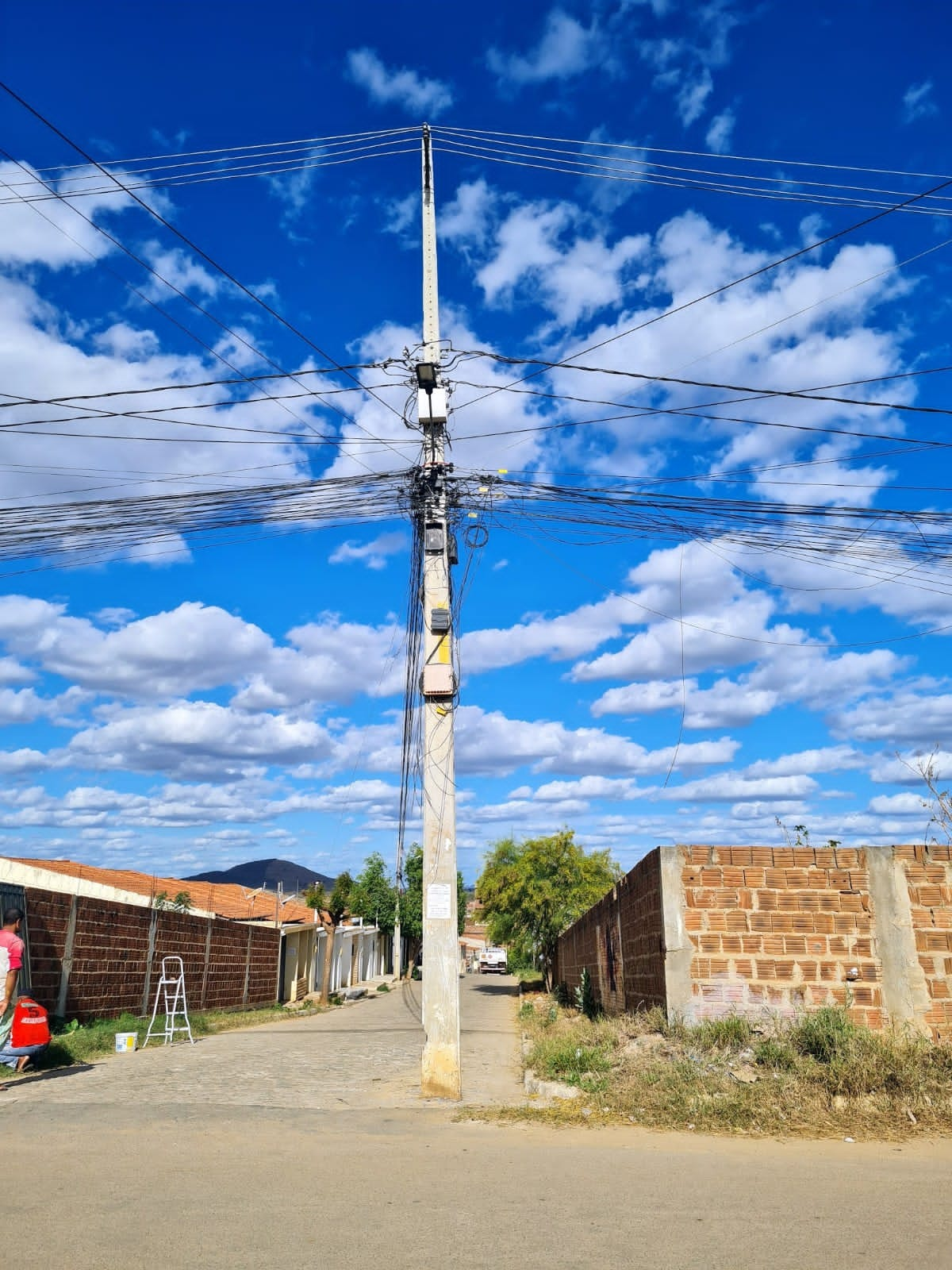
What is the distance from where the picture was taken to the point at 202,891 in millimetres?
39594

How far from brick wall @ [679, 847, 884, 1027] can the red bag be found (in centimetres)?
694

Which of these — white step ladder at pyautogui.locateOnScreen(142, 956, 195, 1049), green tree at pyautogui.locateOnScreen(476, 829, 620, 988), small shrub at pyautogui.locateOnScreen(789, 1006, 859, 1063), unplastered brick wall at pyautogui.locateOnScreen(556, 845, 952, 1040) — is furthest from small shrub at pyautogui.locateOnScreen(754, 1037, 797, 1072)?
green tree at pyautogui.locateOnScreen(476, 829, 620, 988)

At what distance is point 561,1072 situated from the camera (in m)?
9.81

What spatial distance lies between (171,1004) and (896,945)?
13.9 m

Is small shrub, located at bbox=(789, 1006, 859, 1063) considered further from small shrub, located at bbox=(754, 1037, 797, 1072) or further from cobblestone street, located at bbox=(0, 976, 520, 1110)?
cobblestone street, located at bbox=(0, 976, 520, 1110)

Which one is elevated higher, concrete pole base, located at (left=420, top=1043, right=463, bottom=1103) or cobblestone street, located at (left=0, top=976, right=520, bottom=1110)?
concrete pole base, located at (left=420, top=1043, right=463, bottom=1103)

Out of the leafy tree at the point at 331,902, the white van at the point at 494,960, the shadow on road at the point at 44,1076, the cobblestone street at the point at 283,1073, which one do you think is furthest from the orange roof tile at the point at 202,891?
the white van at the point at 494,960

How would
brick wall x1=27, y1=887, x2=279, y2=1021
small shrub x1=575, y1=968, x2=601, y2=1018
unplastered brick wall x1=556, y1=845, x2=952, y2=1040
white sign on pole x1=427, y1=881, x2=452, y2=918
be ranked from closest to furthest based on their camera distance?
white sign on pole x1=427, y1=881, x2=452, y2=918
unplastered brick wall x1=556, y1=845, x2=952, y2=1040
brick wall x1=27, y1=887, x2=279, y2=1021
small shrub x1=575, y1=968, x2=601, y2=1018

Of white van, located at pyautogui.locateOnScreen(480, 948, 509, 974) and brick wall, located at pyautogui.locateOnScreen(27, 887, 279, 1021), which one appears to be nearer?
brick wall, located at pyautogui.locateOnScreen(27, 887, 279, 1021)

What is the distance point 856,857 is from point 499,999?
27.3 m

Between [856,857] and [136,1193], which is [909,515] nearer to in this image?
[856,857]

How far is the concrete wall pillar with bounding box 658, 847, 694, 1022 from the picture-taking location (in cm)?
991

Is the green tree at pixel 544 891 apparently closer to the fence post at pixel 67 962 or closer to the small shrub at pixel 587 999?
the small shrub at pixel 587 999

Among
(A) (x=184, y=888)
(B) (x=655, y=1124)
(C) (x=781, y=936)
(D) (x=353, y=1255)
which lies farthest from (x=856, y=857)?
(A) (x=184, y=888)
